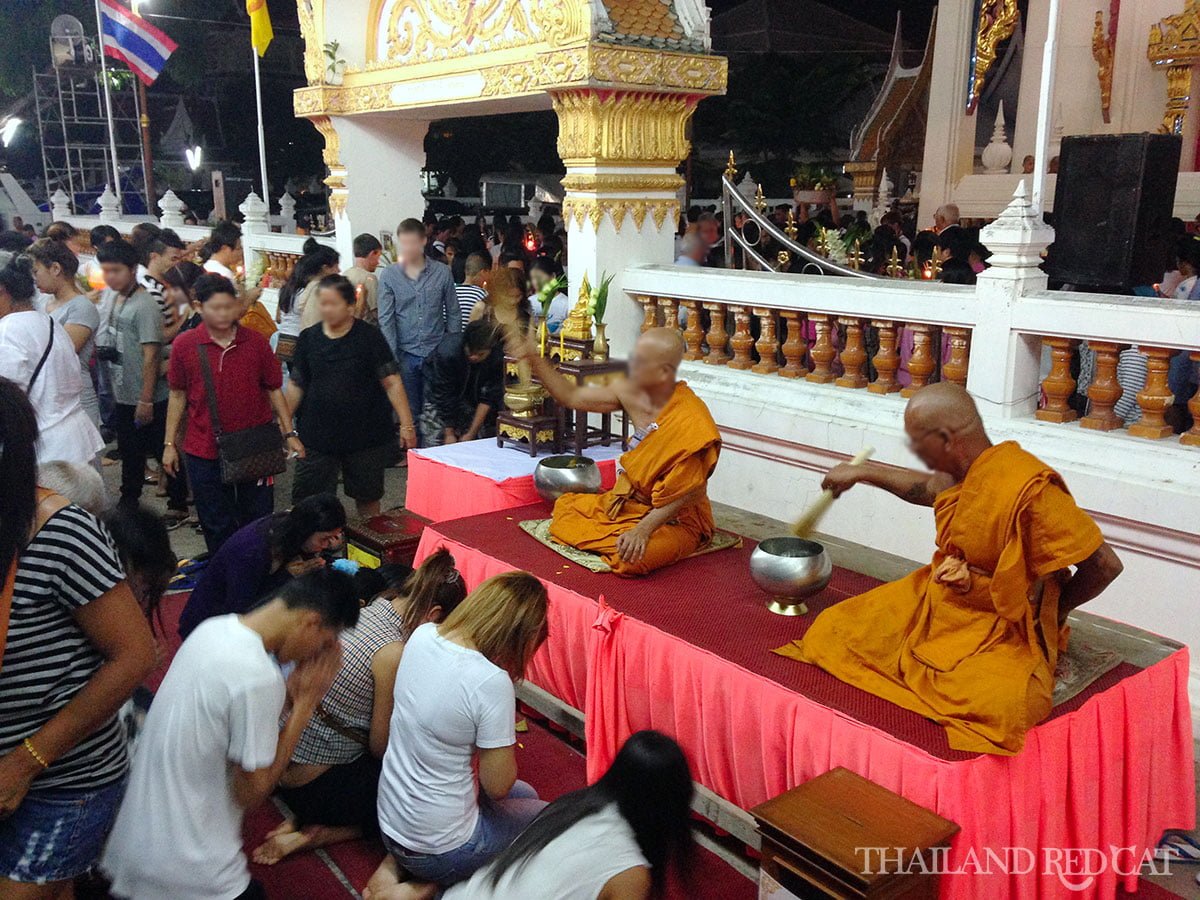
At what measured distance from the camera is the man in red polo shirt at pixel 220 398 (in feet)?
17.0

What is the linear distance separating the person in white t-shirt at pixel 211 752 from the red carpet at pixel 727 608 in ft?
5.49

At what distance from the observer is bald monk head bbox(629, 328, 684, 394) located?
318 centimetres

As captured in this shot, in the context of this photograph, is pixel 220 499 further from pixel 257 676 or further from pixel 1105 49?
pixel 1105 49

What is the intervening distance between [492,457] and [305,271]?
7.38 ft

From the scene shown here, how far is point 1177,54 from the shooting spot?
9977mm

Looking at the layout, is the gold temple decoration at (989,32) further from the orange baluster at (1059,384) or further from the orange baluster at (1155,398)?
the orange baluster at (1155,398)

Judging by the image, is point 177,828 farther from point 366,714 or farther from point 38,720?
point 366,714

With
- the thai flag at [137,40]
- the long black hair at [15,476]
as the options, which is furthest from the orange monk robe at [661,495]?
the thai flag at [137,40]

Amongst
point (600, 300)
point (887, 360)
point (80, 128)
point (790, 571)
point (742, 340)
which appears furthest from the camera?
point (80, 128)

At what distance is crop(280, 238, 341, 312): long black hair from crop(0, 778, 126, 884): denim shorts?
533cm

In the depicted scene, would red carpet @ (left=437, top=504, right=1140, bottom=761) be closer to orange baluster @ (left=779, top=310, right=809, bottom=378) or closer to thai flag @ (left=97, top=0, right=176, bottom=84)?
orange baluster @ (left=779, top=310, right=809, bottom=378)

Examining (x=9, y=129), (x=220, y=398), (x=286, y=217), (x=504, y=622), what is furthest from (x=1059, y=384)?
(x=9, y=129)

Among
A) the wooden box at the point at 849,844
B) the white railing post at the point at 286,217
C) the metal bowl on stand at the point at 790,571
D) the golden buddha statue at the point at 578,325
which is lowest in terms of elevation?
the wooden box at the point at 849,844

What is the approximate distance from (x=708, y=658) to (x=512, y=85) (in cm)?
477
